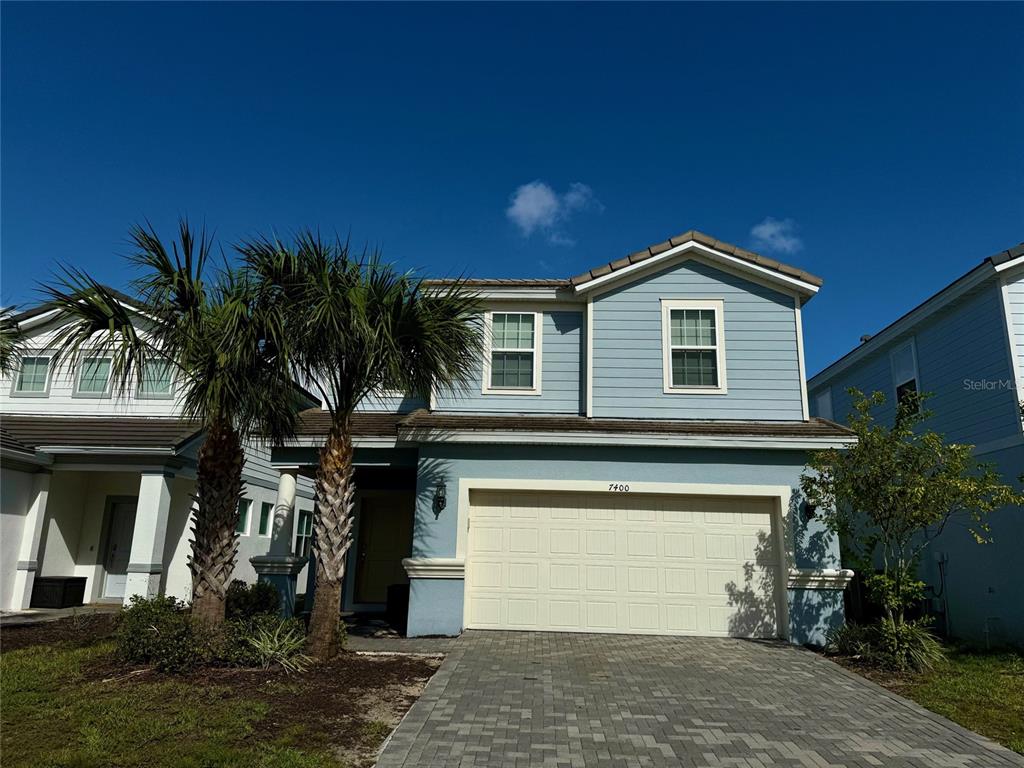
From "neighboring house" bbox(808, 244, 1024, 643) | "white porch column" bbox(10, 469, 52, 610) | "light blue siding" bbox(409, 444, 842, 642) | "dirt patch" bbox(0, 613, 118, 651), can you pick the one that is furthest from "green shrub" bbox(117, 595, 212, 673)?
"neighboring house" bbox(808, 244, 1024, 643)

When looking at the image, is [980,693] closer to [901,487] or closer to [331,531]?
[901,487]

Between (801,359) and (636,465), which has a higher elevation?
(801,359)

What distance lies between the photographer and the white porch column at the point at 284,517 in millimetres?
12016

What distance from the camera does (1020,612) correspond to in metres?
11.8

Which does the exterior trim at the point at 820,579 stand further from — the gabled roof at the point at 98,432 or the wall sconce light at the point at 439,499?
the gabled roof at the point at 98,432

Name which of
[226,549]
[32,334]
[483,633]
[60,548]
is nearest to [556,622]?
[483,633]

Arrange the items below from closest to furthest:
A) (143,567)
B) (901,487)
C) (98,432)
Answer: (901,487) < (143,567) < (98,432)

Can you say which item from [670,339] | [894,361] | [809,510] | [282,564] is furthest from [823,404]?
[282,564]

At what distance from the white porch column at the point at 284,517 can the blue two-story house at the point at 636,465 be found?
4.4 inches

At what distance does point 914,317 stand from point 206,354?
14.8m

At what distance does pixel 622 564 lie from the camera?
36.7ft

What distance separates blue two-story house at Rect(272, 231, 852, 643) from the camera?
1091cm

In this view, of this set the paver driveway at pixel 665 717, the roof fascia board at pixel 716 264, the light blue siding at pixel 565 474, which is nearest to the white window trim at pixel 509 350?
the roof fascia board at pixel 716 264

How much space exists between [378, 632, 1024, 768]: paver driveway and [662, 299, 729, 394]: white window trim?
4.41 meters
